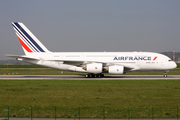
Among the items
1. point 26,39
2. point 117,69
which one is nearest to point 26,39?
point 26,39

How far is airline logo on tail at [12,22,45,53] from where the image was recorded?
51438 mm

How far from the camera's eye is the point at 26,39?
169 feet

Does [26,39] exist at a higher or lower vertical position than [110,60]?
higher

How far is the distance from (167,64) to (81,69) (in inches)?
686

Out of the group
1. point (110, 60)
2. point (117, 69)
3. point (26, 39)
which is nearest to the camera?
point (117, 69)

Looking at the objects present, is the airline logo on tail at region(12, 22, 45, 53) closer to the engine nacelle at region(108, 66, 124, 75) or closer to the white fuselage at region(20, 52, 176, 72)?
the white fuselage at region(20, 52, 176, 72)

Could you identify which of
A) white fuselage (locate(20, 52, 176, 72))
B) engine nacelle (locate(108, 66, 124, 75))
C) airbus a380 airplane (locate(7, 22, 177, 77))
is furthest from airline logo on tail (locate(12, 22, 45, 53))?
engine nacelle (locate(108, 66, 124, 75))

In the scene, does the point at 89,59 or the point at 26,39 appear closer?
the point at 89,59

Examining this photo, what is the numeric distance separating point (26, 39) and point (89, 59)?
14390 millimetres

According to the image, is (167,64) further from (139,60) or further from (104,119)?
(104,119)

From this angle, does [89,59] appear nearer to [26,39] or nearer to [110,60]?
[110,60]

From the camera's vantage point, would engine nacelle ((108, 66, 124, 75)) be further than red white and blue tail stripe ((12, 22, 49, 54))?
No

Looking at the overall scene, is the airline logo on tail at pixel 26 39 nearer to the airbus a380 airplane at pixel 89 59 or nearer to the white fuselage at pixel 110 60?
the airbus a380 airplane at pixel 89 59

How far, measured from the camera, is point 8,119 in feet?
51.5
